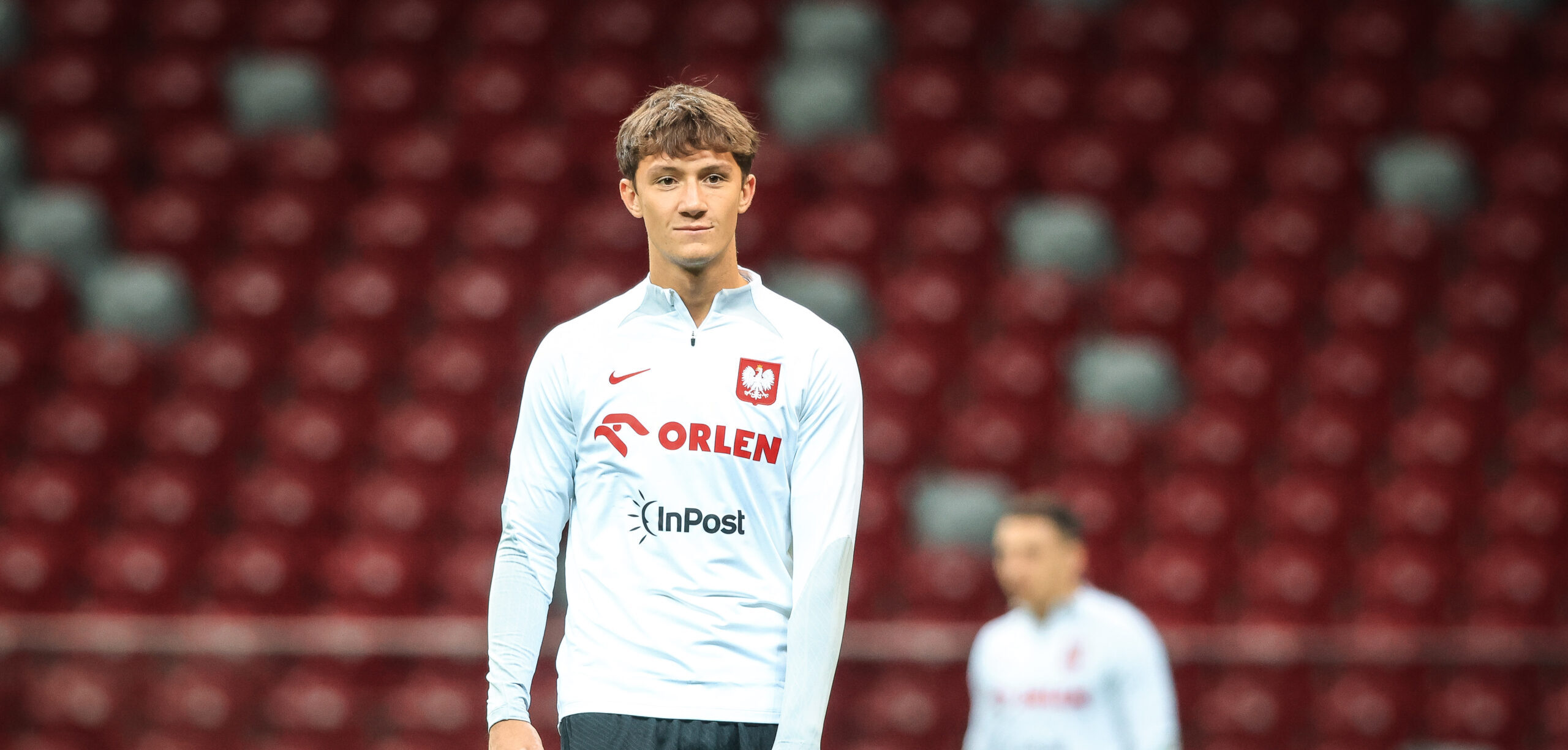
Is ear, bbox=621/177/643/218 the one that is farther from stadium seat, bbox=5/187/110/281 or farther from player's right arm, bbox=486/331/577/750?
stadium seat, bbox=5/187/110/281

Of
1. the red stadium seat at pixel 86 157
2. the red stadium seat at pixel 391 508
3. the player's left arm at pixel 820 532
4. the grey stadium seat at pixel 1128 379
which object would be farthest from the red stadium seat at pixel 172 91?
the player's left arm at pixel 820 532

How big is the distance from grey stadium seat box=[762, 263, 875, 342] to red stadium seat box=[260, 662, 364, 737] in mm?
2820

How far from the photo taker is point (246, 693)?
5.68 m

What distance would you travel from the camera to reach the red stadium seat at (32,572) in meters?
6.59

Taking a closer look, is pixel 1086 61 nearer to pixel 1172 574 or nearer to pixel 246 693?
pixel 1172 574

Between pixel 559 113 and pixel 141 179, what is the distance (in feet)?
7.29

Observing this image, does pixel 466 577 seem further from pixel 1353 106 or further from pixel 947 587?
pixel 1353 106

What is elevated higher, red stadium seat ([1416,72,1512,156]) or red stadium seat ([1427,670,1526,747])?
red stadium seat ([1416,72,1512,156])

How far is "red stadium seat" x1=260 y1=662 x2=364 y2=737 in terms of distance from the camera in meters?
5.60

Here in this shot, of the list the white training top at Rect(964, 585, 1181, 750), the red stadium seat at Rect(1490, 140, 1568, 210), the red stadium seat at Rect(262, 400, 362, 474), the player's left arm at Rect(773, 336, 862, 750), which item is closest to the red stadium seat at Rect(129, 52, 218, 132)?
the red stadium seat at Rect(262, 400, 362, 474)

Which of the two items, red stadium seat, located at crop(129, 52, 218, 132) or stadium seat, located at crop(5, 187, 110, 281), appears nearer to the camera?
stadium seat, located at crop(5, 187, 110, 281)

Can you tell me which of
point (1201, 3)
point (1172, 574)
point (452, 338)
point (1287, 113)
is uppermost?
point (1201, 3)

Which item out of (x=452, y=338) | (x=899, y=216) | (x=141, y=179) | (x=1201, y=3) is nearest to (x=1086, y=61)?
(x=1201, y=3)

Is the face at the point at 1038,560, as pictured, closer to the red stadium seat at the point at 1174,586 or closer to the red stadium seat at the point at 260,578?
the red stadium seat at the point at 1174,586
